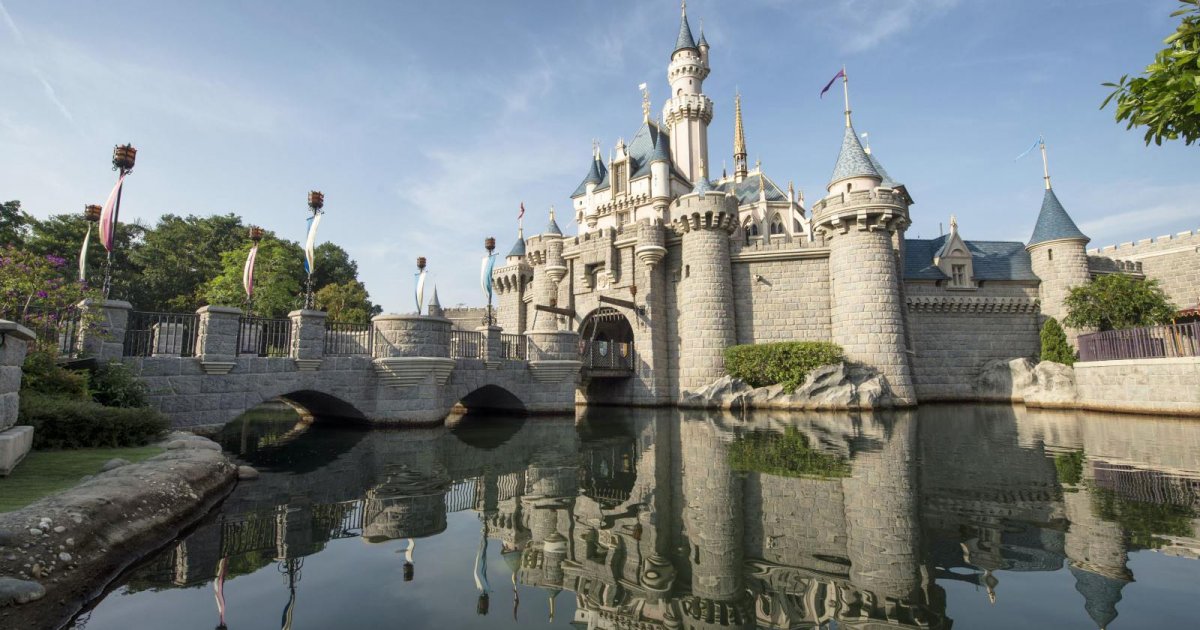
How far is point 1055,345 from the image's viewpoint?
26828 mm

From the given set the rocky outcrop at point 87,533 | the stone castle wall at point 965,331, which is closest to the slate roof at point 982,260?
the stone castle wall at point 965,331

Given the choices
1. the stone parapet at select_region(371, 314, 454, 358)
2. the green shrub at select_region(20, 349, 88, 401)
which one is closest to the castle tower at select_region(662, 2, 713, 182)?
the stone parapet at select_region(371, 314, 454, 358)

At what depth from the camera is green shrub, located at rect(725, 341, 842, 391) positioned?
23516mm

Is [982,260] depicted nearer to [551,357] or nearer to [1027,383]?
[1027,383]

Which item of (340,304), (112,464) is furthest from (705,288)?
(340,304)

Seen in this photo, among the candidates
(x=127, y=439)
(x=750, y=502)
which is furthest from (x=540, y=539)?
(x=127, y=439)

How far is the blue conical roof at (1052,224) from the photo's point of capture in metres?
28.2

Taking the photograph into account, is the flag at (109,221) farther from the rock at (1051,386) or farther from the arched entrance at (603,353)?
the rock at (1051,386)

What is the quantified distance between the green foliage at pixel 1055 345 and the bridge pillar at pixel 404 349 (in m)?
28.8

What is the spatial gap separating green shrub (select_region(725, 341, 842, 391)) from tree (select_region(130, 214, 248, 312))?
35314mm

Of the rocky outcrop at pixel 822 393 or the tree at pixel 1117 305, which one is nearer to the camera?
the rocky outcrop at pixel 822 393

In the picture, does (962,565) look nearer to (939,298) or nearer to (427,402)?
(427,402)

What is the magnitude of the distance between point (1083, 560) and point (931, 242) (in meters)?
32.0

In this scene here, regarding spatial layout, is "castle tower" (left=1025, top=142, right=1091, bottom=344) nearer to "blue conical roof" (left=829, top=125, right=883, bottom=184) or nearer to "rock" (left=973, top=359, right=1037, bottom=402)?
"rock" (left=973, top=359, right=1037, bottom=402)
